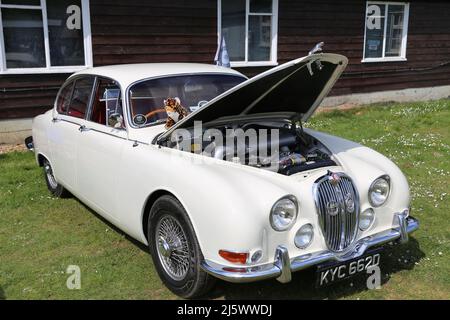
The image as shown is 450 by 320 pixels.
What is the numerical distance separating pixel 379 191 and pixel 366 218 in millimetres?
241

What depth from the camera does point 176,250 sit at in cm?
330

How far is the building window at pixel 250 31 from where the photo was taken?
10078 mm

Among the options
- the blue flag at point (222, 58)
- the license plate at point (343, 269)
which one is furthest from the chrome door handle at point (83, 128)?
the blue flag at point (222, 58)

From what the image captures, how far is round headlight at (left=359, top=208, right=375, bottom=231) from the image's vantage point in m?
3.34

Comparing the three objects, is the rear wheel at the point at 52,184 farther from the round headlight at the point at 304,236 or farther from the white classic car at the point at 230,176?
the round headlight at the point at 304,236

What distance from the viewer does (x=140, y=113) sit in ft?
13.2

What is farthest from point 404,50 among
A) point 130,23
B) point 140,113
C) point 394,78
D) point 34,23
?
point 140,113

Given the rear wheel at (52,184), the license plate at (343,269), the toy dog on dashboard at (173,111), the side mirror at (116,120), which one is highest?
the toy dog on dashboard at (173,111)

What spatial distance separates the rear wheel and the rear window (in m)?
1.91

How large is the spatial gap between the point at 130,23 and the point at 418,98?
865 cm

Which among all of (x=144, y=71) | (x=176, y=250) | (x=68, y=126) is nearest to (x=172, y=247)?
(x=176, y=250)

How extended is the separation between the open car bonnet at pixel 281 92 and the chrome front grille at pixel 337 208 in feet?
2.76

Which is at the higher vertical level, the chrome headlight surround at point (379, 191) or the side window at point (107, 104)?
the side window at point (107, 104)
